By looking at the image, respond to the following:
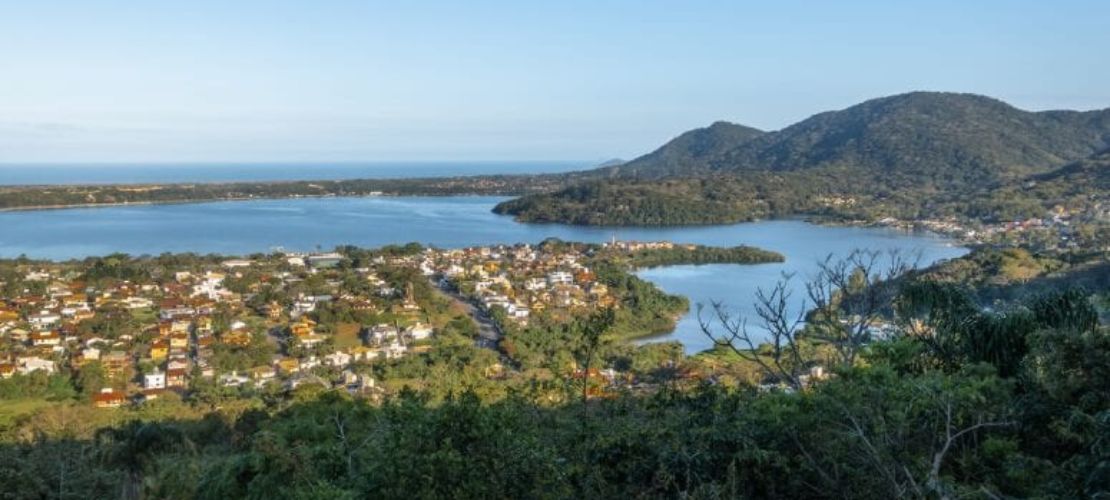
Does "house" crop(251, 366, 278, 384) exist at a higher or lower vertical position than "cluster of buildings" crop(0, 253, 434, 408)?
lower

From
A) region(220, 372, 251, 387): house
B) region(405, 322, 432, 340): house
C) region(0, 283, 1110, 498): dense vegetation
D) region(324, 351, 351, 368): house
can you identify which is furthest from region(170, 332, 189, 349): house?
region(0, 283, 1110, 498): dense vegetation

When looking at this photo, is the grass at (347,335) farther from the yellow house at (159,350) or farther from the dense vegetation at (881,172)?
the dense vegetation at (881,172)

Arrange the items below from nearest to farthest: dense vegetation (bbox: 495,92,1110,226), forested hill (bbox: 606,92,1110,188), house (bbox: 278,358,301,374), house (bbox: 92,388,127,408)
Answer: house (bbox: 92,388,127,408) < house (bbox: 278,358,301,374) < dense vegetation (bbox: 495,92,1110,226) < forested hill (bbox: 606,92,1110,188)

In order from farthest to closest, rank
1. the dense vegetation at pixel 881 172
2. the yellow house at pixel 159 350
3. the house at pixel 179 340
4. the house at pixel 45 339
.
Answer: the dense vegetation at pixel 881 172
the house at pixel 179 340
the house at pixel 45 339
the yellow house at pixel 159 350

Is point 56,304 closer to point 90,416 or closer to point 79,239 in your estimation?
point 90,416

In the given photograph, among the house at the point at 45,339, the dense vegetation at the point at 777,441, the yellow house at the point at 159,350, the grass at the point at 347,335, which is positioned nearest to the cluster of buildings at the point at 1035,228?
the grass at the point at 347,335

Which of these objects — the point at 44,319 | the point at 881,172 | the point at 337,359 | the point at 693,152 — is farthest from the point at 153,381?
the point at 693,152

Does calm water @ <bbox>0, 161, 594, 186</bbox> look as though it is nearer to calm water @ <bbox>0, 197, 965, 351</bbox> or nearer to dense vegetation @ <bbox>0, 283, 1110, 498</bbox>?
calm water @ <bbox>0, 197, 965, 351</bbox>

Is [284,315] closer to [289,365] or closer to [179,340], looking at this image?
[179,340]
